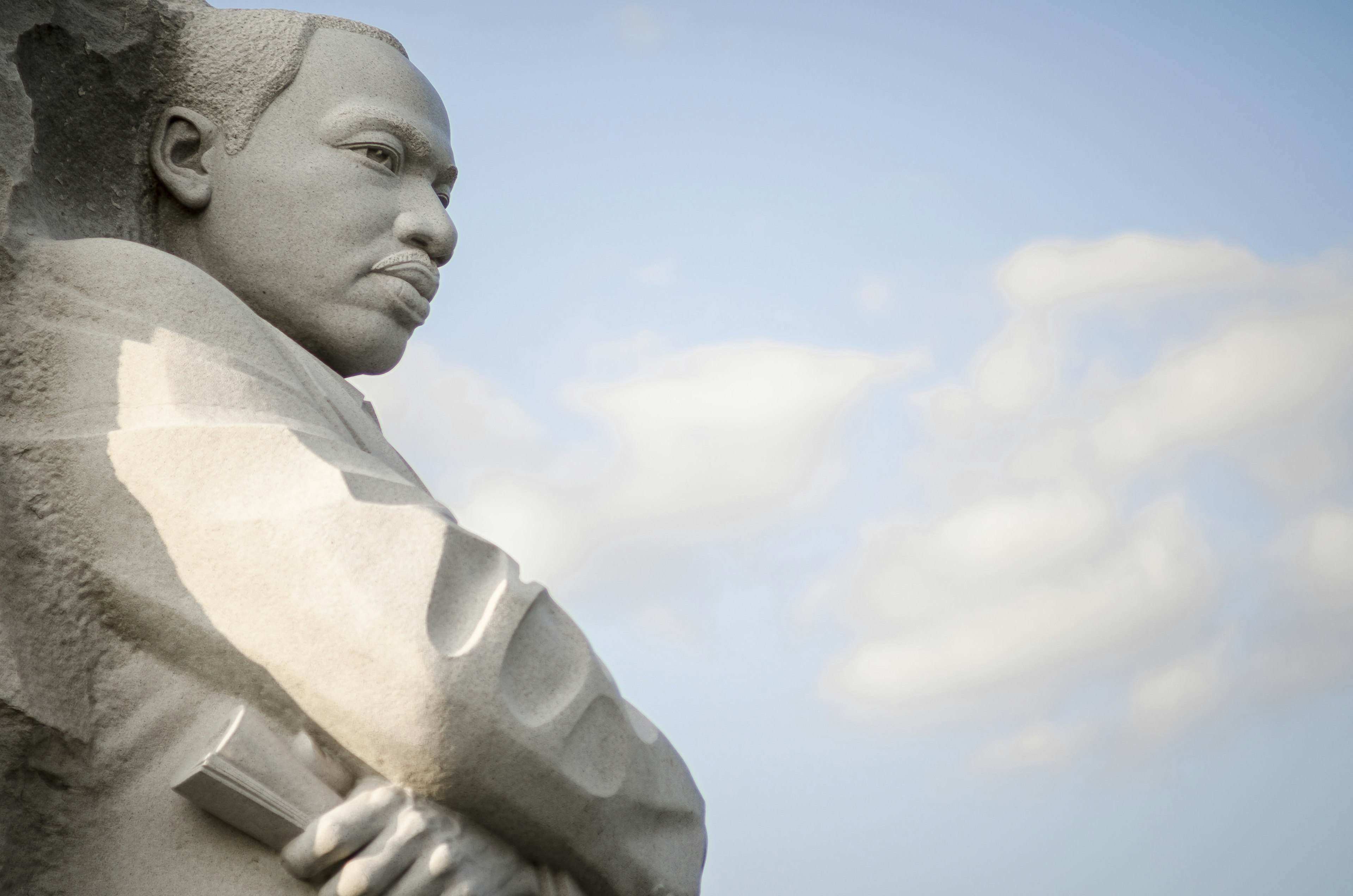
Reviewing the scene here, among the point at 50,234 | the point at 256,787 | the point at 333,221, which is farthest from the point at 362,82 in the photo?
the point at 256,787

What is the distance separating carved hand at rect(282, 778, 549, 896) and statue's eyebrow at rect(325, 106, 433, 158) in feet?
6.83

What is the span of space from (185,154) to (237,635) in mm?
1875

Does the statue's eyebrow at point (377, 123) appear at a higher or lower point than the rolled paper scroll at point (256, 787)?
higher

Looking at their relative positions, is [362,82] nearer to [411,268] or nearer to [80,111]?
[411,268]

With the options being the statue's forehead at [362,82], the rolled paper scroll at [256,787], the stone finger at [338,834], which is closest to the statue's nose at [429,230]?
the statue's forehead at [362,82]

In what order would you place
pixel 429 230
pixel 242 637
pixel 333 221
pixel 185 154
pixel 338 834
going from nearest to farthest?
pixel 338 834 < pixel 242 637 < pixel 333 221 < pixel 429 230 < pixel 185 154

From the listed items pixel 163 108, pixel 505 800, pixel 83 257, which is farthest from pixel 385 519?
pixel 163 108

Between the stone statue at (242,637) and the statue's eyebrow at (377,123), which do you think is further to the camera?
the statue's eyebrow at (377,123)

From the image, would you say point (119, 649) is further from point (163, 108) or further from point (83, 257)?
point (163, 108)

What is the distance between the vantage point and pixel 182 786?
3.16 m

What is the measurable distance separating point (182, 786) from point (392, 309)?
5.63 feet

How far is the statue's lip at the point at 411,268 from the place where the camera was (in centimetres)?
443

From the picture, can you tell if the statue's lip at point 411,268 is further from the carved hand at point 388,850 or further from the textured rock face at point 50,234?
the carved hand at point 388,850

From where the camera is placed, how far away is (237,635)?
333cm
